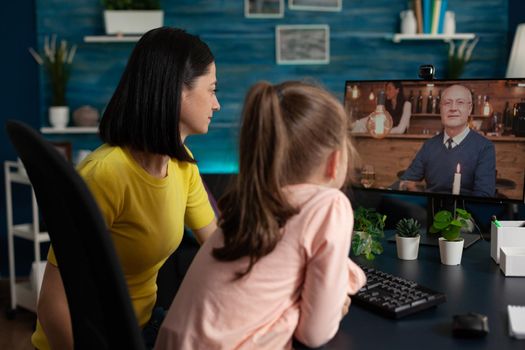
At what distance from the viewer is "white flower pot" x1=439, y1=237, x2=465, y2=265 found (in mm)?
1714

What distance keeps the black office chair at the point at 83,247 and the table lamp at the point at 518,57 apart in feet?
10.0

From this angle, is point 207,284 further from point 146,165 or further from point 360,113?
point 360,113

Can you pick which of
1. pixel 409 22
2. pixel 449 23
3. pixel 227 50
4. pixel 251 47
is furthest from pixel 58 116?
pixel 449 23

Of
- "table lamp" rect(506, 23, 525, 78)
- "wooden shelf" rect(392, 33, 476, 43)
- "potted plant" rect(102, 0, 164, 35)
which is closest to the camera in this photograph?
"table lamp" rect(506, 23, 525, 78)

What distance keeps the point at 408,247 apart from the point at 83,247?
0.98 meters

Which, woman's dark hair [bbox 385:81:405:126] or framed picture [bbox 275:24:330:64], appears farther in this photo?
framed picture [bbox 275:24:330:64]

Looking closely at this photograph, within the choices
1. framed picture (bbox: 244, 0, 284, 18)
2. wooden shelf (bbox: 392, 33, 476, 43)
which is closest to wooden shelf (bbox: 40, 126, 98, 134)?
framed picture (bbox: 244, 0, 284, 18)

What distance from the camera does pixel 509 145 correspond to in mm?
1834

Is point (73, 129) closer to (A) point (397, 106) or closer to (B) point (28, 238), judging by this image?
(B) point (28, 238)

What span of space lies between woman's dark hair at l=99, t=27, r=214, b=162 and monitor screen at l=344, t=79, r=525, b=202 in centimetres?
67

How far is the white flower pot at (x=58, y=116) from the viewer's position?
3865mm

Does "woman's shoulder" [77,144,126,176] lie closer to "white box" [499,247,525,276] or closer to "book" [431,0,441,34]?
"white box" [499,247,525,276]

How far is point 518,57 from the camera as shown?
3.68 meters

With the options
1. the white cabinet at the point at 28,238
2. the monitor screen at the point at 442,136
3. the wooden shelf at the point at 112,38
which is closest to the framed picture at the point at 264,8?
the wooden shelf at the point at 112,38
